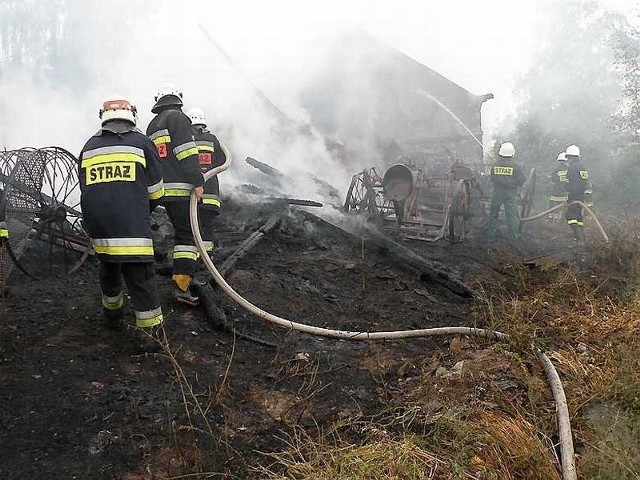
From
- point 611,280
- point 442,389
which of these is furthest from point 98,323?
point 611,280

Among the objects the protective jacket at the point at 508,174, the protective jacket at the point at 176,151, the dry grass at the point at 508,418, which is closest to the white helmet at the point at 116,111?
the protective jacket at the point at 176,151

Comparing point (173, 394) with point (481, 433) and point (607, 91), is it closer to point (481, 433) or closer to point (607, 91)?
point (481, 433)

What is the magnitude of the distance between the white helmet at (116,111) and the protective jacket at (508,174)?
6.41 m

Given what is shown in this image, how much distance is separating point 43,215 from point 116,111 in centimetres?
190

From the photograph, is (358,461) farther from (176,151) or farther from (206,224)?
(206,224)

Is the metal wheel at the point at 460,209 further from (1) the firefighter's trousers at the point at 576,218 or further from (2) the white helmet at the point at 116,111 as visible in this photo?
(2) the white helmet at the point at 116,111

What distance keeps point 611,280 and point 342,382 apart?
3.87 m

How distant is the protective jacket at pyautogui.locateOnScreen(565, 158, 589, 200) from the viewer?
8.68m

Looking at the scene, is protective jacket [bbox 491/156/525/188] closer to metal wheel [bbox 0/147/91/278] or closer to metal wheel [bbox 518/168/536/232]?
metal wheel [bbox 518/168/536/232]

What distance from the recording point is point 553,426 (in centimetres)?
268

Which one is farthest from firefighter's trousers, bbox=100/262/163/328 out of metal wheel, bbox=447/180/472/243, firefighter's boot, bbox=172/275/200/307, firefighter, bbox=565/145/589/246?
firefighter, bbox=565/145/589/246

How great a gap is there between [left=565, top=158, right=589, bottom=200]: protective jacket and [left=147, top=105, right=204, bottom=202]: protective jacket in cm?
702

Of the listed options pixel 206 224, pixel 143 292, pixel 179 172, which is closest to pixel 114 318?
pixel 143 292

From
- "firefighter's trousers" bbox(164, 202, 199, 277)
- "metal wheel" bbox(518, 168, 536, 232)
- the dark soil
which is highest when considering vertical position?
"metal wheel" bbox(518, 168, 536, 232)
